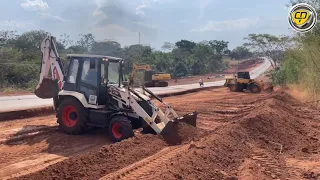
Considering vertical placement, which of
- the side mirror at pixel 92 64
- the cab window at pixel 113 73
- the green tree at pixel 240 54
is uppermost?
the green tree at pixel 240 54

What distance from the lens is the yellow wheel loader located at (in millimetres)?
28953

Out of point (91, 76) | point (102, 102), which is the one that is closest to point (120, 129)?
point (102, 102)

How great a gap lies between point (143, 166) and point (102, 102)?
3688mm

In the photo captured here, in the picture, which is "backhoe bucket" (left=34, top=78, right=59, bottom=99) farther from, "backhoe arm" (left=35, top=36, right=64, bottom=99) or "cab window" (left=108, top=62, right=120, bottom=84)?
"cab window" (left=108, top=62, right=120, bottom=84)

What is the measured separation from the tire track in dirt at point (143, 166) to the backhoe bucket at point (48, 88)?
4743 millimetres

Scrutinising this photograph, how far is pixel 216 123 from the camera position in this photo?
510 inches

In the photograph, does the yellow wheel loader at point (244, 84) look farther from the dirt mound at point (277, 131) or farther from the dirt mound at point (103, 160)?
the dirt mound at point (103, 160)

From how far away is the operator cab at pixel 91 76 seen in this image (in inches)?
380

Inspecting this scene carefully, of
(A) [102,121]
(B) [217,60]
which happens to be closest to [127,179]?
(A) [102,121]

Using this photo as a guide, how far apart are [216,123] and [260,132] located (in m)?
3.06

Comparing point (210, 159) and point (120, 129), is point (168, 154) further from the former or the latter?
point (120, 129)

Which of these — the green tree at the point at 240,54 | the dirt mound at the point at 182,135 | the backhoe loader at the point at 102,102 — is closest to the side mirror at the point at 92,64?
the backhoe loader at the point at 102,102

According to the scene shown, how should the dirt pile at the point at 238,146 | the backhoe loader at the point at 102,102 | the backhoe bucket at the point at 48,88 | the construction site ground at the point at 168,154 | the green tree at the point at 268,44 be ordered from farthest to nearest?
the green tree at the point at 268,44 < the backhoe bucket at the point at 48,88 < the backhoe loader at the point at 102,102 < the construction site ground at the point at 168,154 < the dirt pile at the point at 238,146

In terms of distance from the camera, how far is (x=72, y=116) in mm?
9930
